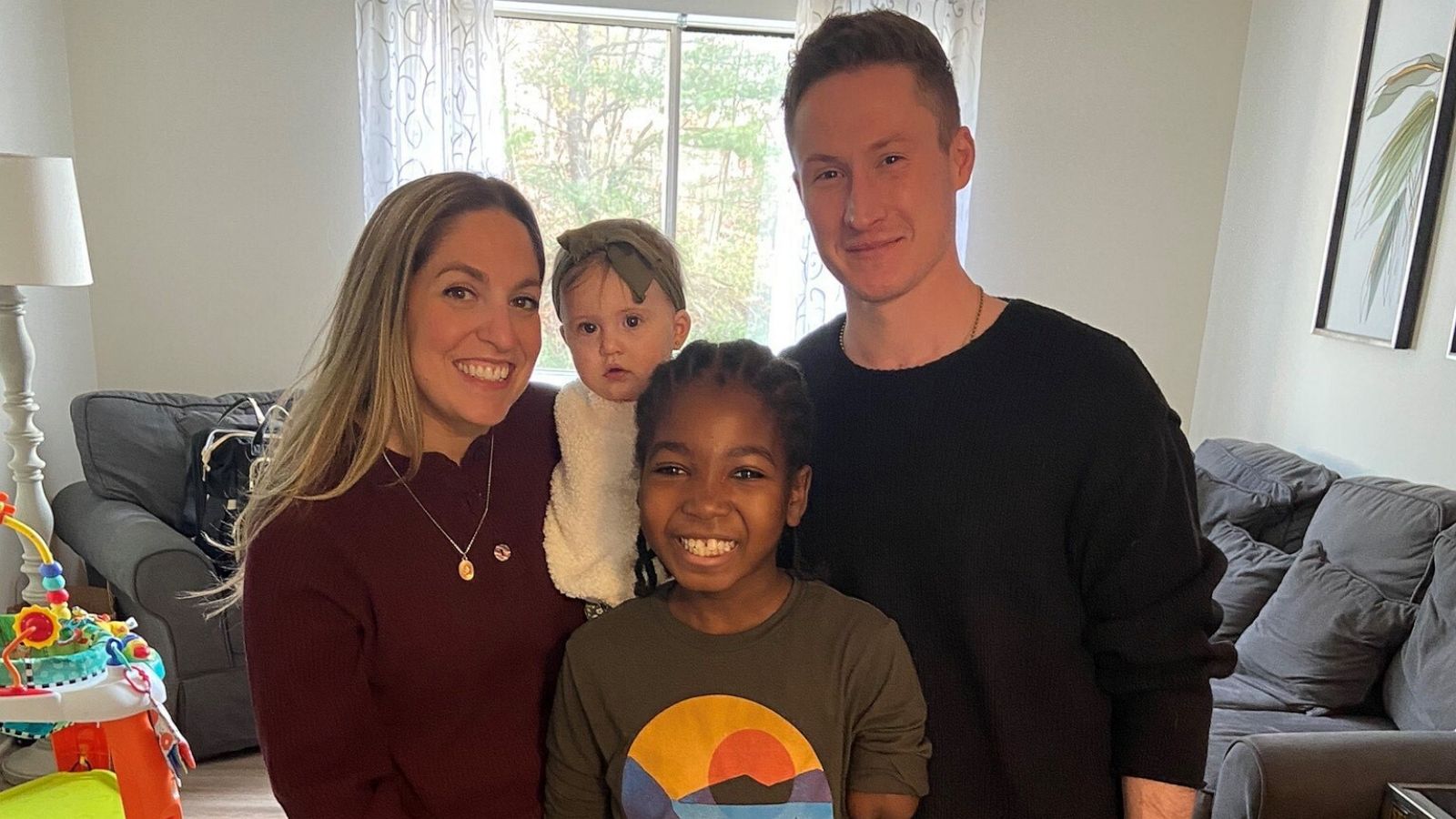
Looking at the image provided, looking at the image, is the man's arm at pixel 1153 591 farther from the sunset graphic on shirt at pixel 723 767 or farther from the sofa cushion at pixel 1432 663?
the sofa cushion at pixel 1432 663

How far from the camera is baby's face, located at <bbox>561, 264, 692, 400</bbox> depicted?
49.3 inches

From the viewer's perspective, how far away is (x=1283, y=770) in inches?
68.5

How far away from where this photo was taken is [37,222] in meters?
2.50

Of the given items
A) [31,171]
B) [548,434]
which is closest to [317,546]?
[548,434]

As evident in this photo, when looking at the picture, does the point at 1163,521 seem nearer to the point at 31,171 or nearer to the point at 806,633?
the point at 806,633

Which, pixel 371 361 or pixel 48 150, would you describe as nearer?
pixel 371 361

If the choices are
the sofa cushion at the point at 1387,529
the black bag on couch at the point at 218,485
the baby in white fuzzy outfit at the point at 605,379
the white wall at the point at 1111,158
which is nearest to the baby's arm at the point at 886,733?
the baby in white fuzzy outfit at the point at 605,379

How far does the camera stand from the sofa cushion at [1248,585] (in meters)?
2.59

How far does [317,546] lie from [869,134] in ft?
2.50

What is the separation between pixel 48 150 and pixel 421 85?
1281mm

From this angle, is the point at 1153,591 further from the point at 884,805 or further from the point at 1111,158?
the point at 1111,158

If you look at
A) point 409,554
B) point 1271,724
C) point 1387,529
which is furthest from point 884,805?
point 1387,529

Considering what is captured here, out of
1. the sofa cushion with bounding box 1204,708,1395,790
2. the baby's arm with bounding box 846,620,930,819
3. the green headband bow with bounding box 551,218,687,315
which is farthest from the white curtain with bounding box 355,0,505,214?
the sofa cushion with bounding box 1204,708,1395,790

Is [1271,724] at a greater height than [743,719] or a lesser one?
lesser
